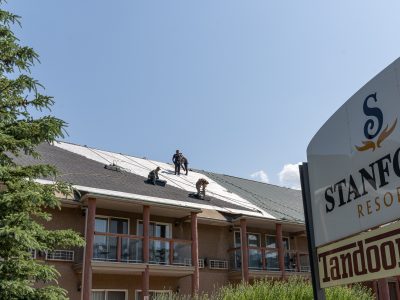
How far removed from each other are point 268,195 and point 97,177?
11748 mm

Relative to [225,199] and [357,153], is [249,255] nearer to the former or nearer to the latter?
[225,199]

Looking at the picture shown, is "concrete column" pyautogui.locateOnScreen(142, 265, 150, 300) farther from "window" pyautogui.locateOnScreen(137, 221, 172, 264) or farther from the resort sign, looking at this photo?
the resort sign

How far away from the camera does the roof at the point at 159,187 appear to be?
2028cm

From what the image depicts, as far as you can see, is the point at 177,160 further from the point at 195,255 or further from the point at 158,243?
the point at 195,255

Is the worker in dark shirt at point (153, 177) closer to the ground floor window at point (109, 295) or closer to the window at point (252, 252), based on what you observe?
the window at point (252, 252)

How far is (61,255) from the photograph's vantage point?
1809cm

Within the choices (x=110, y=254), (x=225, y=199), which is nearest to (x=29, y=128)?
(x=110, y=254)

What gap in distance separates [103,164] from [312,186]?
19.6 m

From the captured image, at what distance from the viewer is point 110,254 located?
18.4 meters

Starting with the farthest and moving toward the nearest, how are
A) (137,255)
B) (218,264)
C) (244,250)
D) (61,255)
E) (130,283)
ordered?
(218,264), (244,250), (130,283), (137,255), (61,255)

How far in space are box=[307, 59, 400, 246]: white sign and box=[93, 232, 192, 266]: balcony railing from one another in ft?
46.8

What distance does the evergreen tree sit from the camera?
9344 millimetres

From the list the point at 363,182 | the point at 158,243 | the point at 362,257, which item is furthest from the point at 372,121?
the point at 158,243

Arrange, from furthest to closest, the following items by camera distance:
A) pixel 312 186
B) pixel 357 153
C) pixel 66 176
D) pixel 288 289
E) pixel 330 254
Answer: pixel 66 176, pixel 288 289, pixel 312 186, pixel 330 254, pixel 357 153
